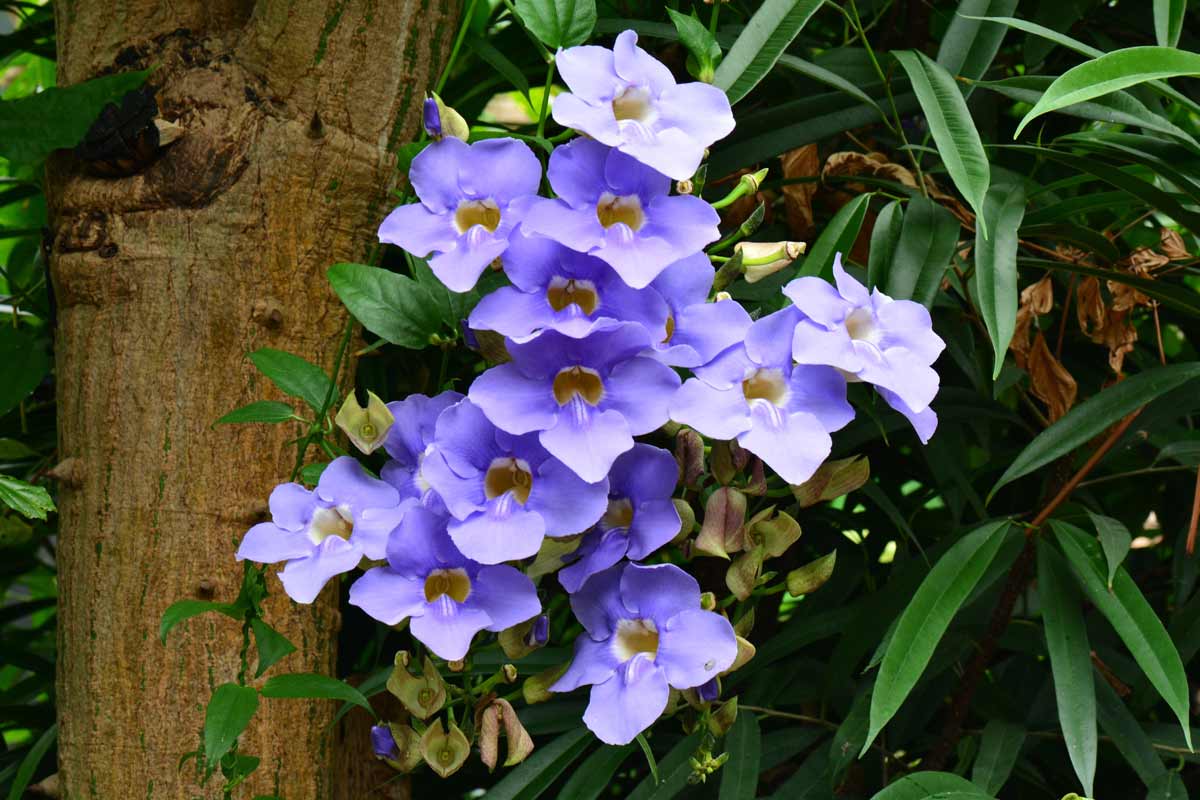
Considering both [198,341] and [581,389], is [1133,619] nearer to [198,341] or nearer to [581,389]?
[581,389]

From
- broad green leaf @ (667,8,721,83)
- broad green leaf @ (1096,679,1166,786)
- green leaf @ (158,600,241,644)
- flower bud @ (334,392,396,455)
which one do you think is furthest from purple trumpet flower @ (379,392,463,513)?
broad green leaf @ (1096,679,1166,786)

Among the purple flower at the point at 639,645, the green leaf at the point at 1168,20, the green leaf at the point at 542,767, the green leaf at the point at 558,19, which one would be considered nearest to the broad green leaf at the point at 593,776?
the green leaf at the point at 542,767

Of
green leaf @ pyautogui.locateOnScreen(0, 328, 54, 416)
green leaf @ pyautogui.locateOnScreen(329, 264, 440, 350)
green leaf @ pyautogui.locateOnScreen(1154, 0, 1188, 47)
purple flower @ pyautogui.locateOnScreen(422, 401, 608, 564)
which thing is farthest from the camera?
green leaf @ pyautogui.locateOnScreen(0, 328, 54, 416)

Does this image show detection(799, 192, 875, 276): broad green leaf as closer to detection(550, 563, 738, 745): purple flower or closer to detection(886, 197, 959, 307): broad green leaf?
detection(886, 197, 959, 307): broad green leaf

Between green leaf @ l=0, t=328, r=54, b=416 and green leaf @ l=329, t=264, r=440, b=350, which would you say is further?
green leaf @ l=0, t=328, r=54, b=416

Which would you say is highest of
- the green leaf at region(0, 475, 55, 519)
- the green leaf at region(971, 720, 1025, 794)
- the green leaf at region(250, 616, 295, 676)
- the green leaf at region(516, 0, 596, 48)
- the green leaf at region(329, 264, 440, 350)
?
the green leaf at region(516, 0, 596, 48)

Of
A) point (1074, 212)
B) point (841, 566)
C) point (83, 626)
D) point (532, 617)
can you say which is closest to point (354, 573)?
point (83, 626)

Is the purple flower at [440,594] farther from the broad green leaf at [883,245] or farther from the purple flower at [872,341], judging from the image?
the broad green leaf at [883,245]
